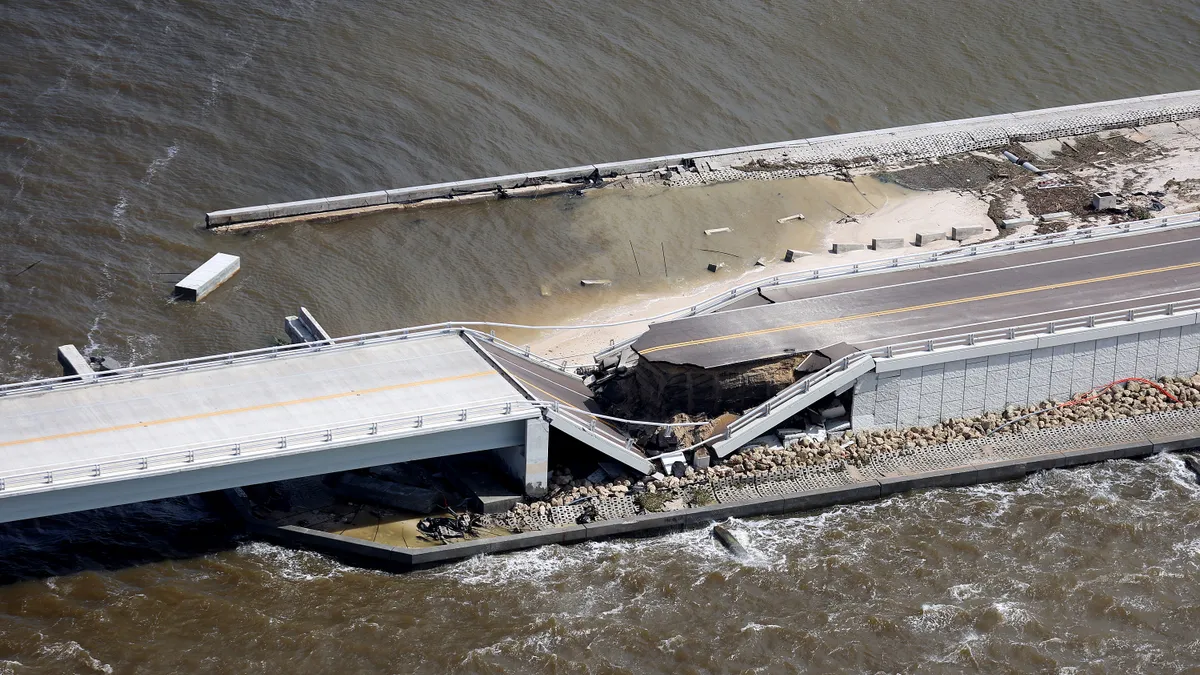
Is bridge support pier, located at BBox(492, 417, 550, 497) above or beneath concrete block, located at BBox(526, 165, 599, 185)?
beneath

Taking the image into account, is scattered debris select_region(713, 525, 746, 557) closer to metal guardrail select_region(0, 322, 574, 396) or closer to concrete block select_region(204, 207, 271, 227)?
metal guardrail select_region(0, 322, 574, 396)

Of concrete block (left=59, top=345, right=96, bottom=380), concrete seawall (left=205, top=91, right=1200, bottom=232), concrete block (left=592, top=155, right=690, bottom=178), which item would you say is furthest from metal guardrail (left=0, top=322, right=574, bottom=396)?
concrete block (left=592, top=155, right=690, bottom=178)

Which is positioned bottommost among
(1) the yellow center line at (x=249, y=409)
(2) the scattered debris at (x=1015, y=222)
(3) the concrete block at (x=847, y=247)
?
(1) the yellow center line at (x=249, y=409)

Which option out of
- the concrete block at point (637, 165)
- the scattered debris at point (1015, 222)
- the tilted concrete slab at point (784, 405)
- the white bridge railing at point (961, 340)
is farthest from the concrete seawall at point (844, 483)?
the concrete block at point (637, 165)

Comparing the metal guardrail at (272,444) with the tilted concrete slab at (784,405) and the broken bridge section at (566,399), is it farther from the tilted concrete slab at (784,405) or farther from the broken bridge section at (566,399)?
the tilted concrete slab at (784,405)

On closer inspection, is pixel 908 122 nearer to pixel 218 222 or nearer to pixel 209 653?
pixel 218 222

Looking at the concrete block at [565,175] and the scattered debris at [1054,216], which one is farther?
the concrete block at [565,175]
